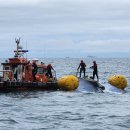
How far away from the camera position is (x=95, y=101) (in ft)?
110

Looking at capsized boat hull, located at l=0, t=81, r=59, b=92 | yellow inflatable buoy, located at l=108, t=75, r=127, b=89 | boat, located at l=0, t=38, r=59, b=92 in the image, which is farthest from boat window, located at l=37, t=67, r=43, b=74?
yellow inflatable buoy, located at l=108, t=75, r=127, b=89

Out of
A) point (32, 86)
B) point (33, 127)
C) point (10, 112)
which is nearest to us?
point (33, 127)

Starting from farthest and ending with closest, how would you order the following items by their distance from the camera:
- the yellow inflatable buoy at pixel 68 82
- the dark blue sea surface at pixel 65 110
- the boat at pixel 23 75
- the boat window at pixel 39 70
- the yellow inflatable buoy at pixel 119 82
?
the yellow inflatable buoy at pixel 119 82 → the boat window at pixel 39 70 → the yellow inflatable buoy at pixel 68 82 → the boat at pixel 23 75 → the dark blue sea surface at pixel 65 110

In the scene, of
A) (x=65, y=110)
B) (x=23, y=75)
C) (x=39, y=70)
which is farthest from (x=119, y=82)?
(x=65, y=110)

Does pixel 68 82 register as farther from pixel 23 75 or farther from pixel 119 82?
pixel 119 82

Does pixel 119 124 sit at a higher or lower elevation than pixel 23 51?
lower

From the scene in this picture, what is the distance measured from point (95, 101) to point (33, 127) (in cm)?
1086

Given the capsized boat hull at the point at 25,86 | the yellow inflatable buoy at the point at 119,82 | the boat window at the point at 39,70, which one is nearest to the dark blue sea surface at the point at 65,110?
the capsized boat hull at the point at 25,86

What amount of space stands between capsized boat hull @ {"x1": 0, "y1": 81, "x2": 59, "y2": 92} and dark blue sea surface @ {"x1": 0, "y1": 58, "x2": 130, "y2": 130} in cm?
46

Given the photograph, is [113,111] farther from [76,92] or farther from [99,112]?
[76,92]

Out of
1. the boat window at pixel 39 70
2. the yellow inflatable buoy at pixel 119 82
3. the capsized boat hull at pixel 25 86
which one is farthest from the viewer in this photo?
the yellow inflatable buoy at pixel 119 82

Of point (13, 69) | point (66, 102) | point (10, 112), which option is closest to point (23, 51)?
point (13, 69)

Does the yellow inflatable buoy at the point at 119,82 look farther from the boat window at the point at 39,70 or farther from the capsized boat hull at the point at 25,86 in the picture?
the boat window at the point at 39,70

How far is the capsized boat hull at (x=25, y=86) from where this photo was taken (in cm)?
3651
